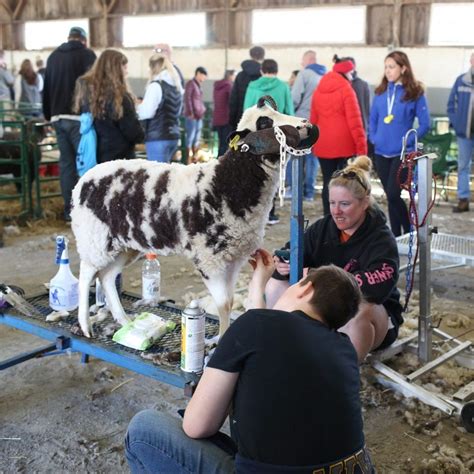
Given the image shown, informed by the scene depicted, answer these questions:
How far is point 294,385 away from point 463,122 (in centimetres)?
660

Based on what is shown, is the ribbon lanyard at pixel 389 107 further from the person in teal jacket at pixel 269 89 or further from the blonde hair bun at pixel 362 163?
the blonde hair bun at pixel 362 163

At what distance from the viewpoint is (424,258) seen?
332 centimetres

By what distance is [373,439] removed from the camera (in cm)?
286

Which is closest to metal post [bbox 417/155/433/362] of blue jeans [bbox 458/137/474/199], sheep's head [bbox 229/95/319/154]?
sheep's head [bbox 229/95/319/154]

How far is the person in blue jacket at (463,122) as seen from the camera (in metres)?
7.43

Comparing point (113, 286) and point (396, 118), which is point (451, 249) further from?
point (113, 286)

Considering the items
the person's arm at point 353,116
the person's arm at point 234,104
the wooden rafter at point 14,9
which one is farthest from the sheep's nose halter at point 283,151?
the wooden rafter at point 14,9

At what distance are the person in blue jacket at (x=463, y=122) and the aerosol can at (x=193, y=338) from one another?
5927mm

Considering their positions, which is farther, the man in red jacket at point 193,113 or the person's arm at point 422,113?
the man in red jacket at point 193,113

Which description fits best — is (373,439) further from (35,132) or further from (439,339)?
(35,132)

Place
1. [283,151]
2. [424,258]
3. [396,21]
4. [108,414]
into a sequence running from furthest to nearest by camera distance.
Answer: [396,21] → [424,258] → [108,414] → [283,151]

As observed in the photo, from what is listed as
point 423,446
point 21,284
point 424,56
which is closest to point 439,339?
point 423,446

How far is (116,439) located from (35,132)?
4.84 metres

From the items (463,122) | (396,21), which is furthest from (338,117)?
(396,21)
